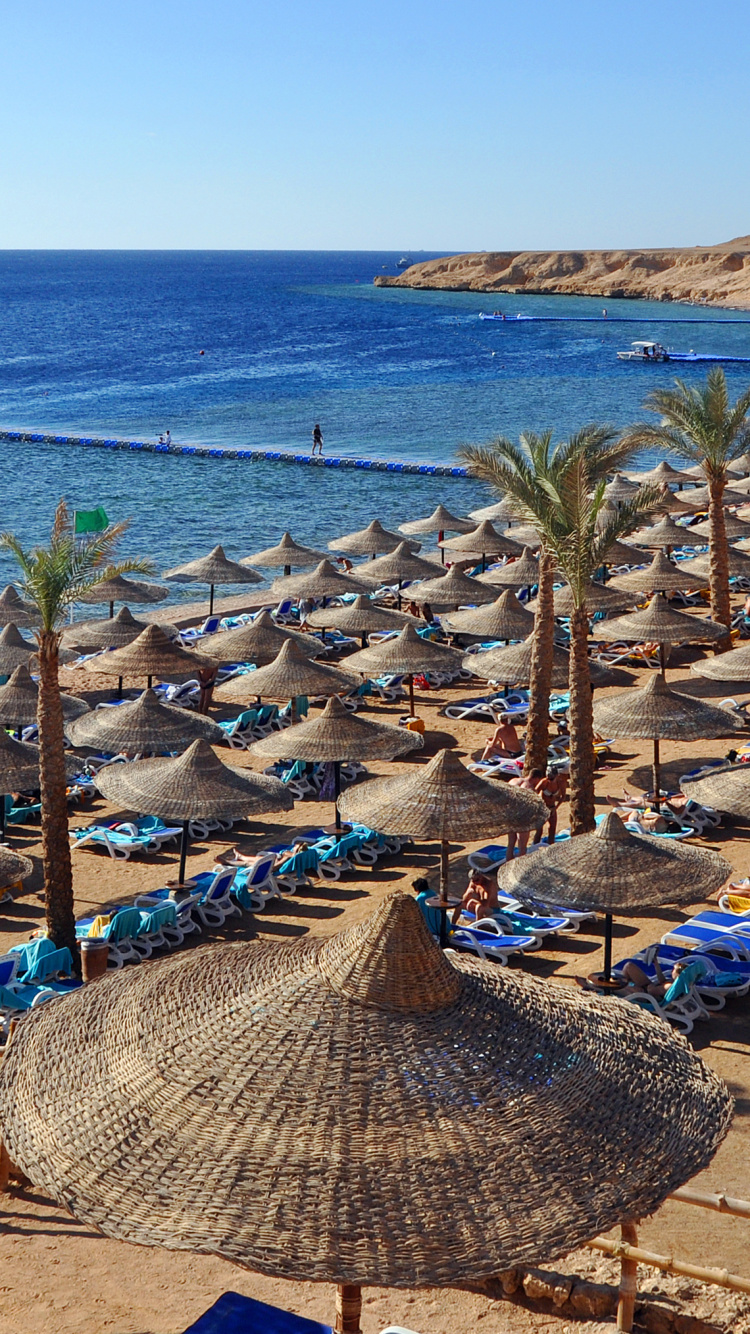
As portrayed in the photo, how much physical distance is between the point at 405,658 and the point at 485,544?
929cm

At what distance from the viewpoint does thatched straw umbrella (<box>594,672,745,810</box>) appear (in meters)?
14.9

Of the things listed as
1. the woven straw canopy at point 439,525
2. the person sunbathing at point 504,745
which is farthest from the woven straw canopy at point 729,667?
the woven straw canopy at point 439,525

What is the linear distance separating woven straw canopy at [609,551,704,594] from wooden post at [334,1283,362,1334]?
17.3 m

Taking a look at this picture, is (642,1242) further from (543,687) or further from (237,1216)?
(543,687)

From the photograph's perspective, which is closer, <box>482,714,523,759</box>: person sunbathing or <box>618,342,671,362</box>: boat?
<box>482,714,523,759</box>: person sunbathing

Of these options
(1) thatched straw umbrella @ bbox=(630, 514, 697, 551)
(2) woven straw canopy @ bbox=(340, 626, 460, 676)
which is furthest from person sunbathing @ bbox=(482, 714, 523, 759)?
(1) thatched straw umbrella @ bbox=(630, 514, 697, 551)

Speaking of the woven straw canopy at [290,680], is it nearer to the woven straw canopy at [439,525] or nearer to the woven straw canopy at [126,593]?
the woven straw canopy at [126,593]

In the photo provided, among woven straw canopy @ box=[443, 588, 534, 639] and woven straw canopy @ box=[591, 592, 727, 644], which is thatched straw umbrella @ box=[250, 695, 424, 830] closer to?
woven straw canopy @ box=[591, 592, 727, 644]

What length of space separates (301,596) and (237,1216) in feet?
64.0

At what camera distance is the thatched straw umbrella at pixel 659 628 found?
1880 centimetres

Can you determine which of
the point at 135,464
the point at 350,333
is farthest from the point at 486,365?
the point at 135,464

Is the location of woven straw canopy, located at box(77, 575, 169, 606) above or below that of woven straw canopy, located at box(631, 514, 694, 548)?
below

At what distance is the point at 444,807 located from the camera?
12148mm

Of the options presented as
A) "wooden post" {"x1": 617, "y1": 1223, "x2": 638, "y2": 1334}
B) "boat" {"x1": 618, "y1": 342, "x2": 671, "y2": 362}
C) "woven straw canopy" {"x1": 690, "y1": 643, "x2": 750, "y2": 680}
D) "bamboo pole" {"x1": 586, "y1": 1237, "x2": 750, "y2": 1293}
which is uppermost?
"boat" {"x1": 618, "y1": 342, "x2": 671, "y2": 362}
